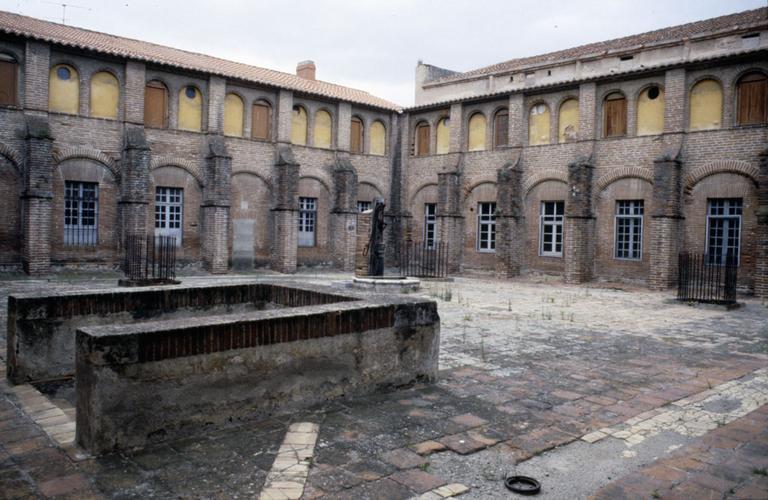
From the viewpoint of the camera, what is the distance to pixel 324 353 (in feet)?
18.2

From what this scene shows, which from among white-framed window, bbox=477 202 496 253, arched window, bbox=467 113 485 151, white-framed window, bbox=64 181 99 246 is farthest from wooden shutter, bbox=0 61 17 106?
white-framed window, bbox=477 202 496 253

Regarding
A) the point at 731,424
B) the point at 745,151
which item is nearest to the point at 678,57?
the point at 745,151

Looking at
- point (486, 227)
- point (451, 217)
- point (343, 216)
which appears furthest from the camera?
point (343, 216)

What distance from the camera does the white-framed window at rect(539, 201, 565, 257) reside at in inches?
888

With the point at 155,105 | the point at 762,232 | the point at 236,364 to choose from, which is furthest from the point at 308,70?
the point at 236,364

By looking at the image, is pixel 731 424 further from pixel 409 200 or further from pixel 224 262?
pixel 409 200

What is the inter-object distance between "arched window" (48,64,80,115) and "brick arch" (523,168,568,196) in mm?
15961

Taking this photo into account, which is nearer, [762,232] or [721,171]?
[762,232]

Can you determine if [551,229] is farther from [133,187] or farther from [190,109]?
[133,187]

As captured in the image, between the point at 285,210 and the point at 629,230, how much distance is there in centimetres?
1250

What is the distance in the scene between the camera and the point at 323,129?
25516 millimetres

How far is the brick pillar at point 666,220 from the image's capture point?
18.9m

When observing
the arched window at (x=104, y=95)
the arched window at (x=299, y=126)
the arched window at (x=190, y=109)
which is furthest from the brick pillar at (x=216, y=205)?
the arched window at (x=299, y=126)

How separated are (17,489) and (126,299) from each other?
3.16m
